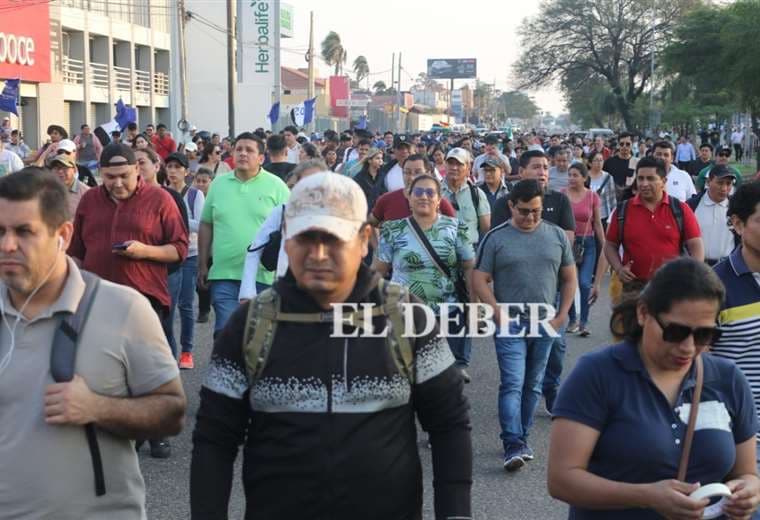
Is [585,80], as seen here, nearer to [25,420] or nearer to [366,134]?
[366,134]

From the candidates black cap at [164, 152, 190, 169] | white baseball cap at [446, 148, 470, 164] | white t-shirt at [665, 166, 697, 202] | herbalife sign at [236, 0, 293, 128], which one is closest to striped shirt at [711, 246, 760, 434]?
white baseball cap at [446, 148, 470, 164]

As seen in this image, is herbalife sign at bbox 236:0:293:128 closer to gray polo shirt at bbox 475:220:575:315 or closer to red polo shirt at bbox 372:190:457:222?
red polo shirt at bbox 372:190:457:222

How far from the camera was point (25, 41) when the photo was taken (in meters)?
35.1

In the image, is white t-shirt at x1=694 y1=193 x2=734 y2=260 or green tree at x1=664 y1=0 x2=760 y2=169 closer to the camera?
white t-shirt at x1=694 y1=193 x2=734 y2=260

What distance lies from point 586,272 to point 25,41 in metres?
29.3

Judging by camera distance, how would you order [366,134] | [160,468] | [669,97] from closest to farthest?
[160,468] < [366,134] < [669,97]

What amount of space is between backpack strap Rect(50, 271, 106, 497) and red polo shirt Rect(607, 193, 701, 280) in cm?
501

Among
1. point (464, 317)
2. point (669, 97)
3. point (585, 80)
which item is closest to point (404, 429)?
point (464, 317)

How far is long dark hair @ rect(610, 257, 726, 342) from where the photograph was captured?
3.01 m

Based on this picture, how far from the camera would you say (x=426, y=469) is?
6.40 metres

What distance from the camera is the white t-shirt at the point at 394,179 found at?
12.1 metres

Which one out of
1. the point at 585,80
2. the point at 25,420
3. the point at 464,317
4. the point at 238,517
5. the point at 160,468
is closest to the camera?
the point at 25,420

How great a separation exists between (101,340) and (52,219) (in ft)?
1.26

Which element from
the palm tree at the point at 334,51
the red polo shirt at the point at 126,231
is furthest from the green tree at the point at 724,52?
the palm tree at the point at 334,51
